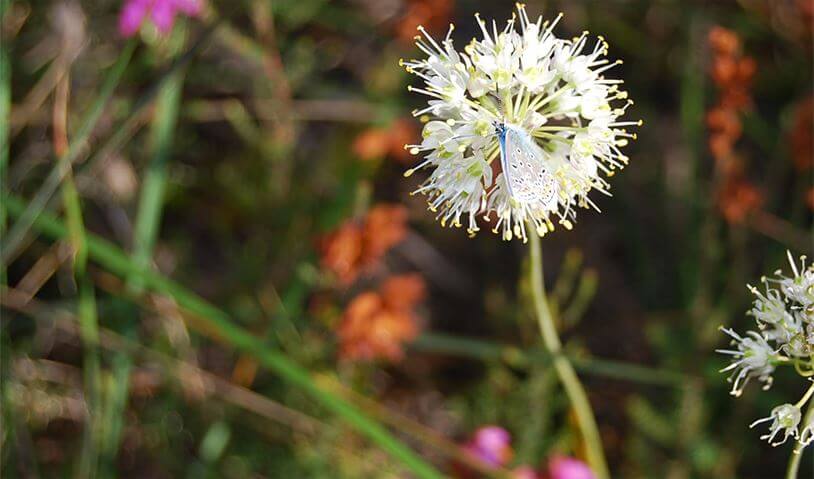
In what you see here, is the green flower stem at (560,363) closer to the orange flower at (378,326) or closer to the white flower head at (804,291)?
the white flower head at (804,291)

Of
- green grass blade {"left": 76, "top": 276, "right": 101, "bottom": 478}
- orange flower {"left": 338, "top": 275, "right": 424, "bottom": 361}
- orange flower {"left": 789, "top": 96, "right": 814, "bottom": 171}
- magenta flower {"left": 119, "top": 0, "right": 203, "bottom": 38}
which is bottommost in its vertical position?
green grass blade {"left": 76, "top": 276, "right": 101, "bottom": 478}

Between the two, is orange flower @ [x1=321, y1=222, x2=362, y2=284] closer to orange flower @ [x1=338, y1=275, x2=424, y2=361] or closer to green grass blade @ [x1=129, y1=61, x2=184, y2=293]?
orange flower @ [x1=338, y1=275, x2=424, y2=361]

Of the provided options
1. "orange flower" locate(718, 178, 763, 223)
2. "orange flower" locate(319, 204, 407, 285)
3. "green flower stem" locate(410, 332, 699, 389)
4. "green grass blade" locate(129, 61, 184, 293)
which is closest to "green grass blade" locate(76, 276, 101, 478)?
"green grass blade" locate(129, 61, 184, 293)

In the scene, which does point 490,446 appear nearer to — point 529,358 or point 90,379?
point 529,358

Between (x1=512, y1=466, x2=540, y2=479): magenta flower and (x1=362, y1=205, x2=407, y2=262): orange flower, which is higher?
(x1=362, y1=205, x2=407, y2=262): orange flower

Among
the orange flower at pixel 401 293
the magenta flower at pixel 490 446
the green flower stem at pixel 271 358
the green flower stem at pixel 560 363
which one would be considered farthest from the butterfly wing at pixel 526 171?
the orange flower at pixel 401 293

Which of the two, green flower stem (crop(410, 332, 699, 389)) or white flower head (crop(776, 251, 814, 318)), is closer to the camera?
white flower head (crop(776, 251, 814, 318))

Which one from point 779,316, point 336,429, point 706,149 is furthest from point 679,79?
point 779,316
